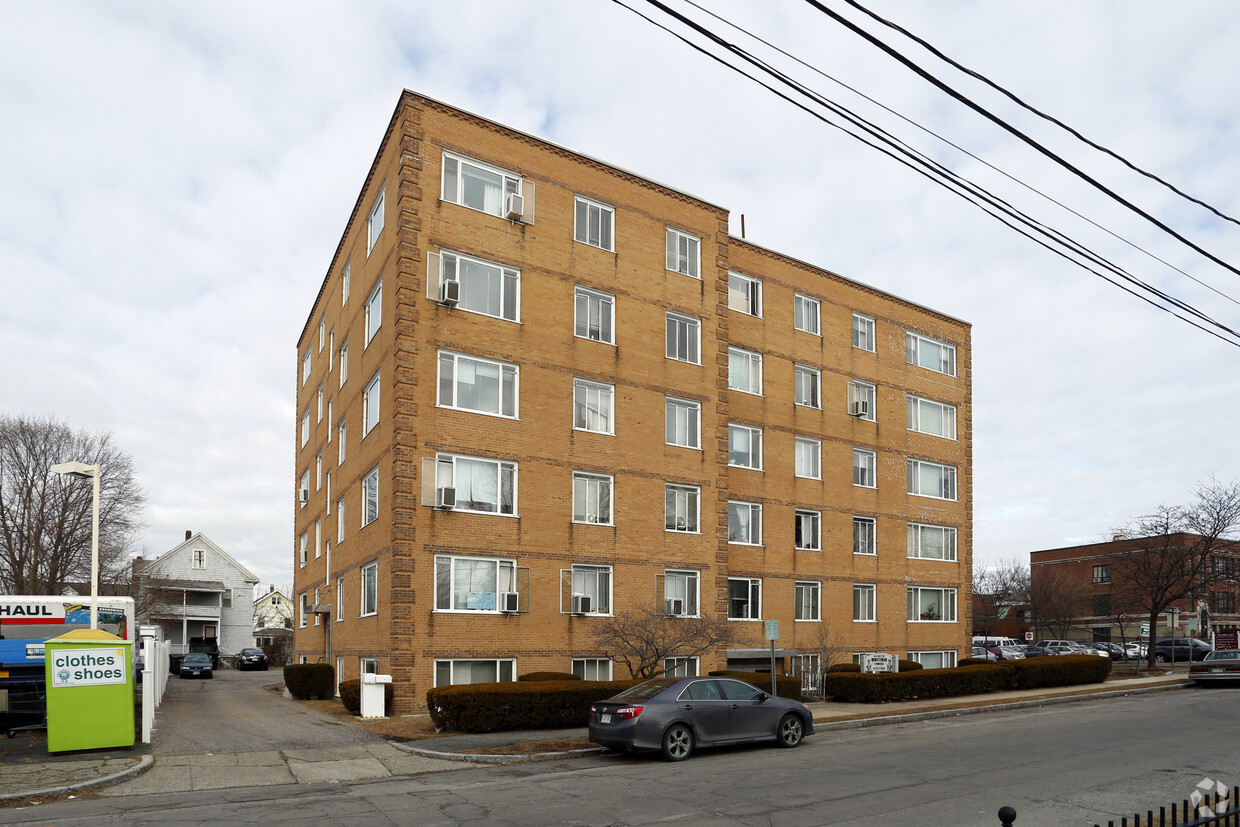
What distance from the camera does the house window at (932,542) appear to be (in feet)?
131

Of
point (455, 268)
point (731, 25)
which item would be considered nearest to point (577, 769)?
point (731, 25)

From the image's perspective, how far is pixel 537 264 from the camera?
91.5ft

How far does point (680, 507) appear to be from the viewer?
30.0 m

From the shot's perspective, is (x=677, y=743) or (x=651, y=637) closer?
(x=677, y=743)

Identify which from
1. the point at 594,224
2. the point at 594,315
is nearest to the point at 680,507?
the point at 594,315

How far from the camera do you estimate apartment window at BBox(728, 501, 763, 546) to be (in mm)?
33562

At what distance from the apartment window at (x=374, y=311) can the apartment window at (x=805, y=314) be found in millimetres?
15546

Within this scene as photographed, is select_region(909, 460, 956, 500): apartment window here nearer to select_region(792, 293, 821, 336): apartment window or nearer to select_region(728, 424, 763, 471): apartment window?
select_region(792, 293, 821, 336): apartment window

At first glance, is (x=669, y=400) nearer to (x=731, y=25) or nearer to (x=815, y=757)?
(x=815, y=757)

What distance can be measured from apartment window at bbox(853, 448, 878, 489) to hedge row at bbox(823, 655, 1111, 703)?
8.43 metres

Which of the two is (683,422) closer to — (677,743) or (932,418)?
(677,743)

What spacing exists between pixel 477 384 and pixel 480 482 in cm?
264

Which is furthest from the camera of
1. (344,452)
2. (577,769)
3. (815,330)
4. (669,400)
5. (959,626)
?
(959,626)

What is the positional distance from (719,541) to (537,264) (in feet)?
33.5
